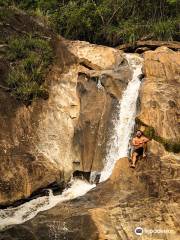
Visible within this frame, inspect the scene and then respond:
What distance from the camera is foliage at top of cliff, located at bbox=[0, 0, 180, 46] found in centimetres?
2445

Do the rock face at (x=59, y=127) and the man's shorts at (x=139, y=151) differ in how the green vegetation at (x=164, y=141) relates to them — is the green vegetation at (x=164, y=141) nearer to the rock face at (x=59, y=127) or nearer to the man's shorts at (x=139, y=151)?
the man's shorts at (x=139, y=151)

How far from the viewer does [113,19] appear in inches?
1047

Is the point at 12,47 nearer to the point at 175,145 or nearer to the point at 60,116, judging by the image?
the point at 60,116

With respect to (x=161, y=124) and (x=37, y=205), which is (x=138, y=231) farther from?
(x=161, y=124)

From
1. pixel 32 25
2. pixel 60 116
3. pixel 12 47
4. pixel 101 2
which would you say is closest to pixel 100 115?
pixel 60 116

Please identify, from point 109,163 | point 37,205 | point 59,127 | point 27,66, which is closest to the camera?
point 37,205

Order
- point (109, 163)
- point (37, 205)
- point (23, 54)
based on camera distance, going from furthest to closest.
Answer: point (23, 54) < point (109, 163) < point (37, 205)

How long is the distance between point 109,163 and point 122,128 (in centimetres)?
140

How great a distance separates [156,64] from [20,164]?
693 centimetres

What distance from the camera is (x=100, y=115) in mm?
17391

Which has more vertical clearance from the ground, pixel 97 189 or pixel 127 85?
pixel 127 85

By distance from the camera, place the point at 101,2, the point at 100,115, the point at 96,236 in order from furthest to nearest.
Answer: the point at 101,2 → the point at 100,115 → the point at 96,236

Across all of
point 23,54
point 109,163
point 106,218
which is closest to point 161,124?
point 109,163

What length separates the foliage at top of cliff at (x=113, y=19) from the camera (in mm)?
24453
